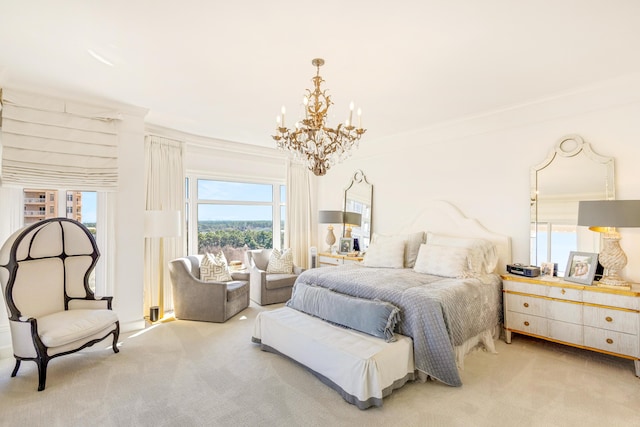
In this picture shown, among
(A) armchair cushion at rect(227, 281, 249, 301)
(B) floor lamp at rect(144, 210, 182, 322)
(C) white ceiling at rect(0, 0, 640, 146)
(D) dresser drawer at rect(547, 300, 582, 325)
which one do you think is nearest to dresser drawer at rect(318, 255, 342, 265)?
(A) armchair cushion at rect(227, 281, 249, 301)

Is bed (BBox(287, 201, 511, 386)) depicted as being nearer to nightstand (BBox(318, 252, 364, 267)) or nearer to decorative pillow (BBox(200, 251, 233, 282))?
nightstand (BBox(318, 252, 364, 267))

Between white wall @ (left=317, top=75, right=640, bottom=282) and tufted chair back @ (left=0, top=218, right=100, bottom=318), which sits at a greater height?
white wall @ (left=317, top=75, right=640, bottom=282)

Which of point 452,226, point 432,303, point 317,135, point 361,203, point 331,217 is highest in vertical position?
point 317,135

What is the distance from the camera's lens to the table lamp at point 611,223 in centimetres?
277

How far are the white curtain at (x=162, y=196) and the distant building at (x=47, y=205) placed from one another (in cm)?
80

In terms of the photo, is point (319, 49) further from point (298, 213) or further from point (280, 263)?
point (298, 213)

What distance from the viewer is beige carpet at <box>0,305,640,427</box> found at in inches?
85.8

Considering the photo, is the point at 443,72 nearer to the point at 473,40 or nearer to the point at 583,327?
the point at 473,40

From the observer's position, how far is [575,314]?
121 inches

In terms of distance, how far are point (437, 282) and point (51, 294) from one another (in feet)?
12.6

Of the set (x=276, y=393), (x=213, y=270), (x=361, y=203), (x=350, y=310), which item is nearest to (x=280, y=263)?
(x=213, y=270)

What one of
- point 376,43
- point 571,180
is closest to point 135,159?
point 376,43

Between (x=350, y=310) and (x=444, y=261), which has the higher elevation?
(x=444, y=261)

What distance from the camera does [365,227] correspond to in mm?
5539
